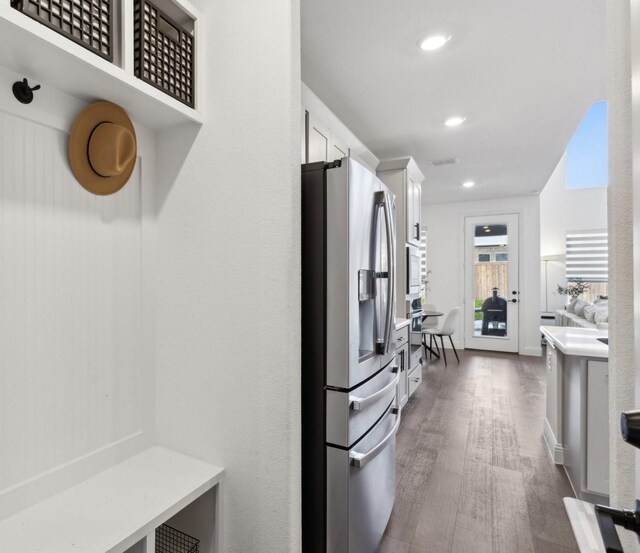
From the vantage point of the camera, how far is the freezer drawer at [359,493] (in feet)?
4.48

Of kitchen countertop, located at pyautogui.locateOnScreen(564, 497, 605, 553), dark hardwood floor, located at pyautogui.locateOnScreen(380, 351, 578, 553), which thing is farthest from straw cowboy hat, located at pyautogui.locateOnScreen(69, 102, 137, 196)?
dark hardwood floor, located at pyautogui.locateOnScreen(380, 351, 578, 553)

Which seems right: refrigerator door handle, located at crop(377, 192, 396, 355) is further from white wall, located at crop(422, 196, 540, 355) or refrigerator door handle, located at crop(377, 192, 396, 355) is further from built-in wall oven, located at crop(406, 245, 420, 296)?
white wall, located at crop(422, 196, 540, 355)

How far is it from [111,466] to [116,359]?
39 centimetres

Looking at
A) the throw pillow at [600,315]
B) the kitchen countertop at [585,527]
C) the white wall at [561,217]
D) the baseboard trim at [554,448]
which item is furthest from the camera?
the white wall at [561,217]

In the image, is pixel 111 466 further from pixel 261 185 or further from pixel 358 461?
pixel 261 185

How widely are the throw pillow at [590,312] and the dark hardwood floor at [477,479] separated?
195 cm

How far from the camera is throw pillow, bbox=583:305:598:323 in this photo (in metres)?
5.23

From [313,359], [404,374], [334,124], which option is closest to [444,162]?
[334,124]

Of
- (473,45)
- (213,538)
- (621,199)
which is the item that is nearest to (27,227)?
(213,538)

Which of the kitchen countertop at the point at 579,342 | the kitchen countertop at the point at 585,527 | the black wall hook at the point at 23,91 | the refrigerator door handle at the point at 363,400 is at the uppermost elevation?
the black wall hook at the point at 23,91

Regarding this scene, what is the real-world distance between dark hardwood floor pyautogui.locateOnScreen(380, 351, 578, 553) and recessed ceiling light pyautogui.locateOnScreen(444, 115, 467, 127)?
9.02 feet

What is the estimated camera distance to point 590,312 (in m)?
5.32

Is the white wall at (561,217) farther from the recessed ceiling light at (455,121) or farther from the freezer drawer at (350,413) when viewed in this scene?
the freezer drawer at (350,413)

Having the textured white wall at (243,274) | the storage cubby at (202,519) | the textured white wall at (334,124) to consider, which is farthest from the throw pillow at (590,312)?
the storage cubby at (202,519)
